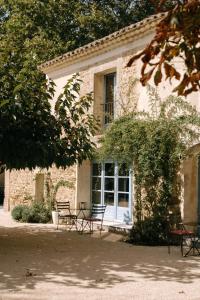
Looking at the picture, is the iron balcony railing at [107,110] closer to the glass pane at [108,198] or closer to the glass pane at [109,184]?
the glass pane at [109,184]

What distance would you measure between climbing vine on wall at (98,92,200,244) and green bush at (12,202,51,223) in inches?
173

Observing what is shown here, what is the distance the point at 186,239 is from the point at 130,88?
14.6ft

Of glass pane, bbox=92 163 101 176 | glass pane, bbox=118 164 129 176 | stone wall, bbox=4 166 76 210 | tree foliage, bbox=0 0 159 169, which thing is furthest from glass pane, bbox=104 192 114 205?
tree foliage, bbox=0 0 159 169

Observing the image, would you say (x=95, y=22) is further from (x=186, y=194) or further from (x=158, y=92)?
(x=186, y=194)

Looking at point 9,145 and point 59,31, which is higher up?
point 59,31

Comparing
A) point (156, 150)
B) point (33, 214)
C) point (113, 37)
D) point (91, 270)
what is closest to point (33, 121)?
point (156, 150)

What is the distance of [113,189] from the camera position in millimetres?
14422

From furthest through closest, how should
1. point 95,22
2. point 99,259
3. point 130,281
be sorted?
1. point 95,22
2. point 99,259
3. point 130,281

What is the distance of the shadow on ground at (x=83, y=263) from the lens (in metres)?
7.29

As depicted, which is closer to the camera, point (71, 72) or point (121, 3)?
point (71, 72)

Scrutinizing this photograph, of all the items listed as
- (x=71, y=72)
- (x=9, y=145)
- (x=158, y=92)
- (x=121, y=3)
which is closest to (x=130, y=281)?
(x=9, y=145)

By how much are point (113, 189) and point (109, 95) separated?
2.87 m

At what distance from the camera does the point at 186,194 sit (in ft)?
37.3

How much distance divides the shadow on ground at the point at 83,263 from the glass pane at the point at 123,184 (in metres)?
2.35
